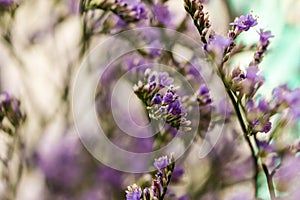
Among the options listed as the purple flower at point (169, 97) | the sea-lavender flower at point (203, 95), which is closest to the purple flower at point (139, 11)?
the sea-lavender flower at point (203, 95)

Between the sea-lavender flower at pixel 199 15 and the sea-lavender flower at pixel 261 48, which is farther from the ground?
the sea-lavender flower at pixel 199 15

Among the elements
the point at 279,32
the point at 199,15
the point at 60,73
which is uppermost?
the point at 199,15

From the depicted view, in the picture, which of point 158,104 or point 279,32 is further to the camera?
point 279,32

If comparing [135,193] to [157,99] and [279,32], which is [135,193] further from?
[279,32]

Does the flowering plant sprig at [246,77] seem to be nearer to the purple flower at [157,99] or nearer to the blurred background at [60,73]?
the purple flower at [157,99]

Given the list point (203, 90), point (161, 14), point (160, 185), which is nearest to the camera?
point (160, 185)

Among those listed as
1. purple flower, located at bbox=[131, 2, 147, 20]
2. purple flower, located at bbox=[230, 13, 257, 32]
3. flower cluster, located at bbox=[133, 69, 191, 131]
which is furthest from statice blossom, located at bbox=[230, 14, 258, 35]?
purple flower, located at bbox=[131, 2, 147, 20]

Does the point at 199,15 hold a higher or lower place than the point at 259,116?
higher

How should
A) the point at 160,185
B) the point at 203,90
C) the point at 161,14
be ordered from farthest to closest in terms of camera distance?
the point at 161,14, the point at 203,90, the point at 160,185

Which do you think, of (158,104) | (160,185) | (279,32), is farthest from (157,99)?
(279,32)

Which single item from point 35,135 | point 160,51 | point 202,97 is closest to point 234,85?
point 202,97
